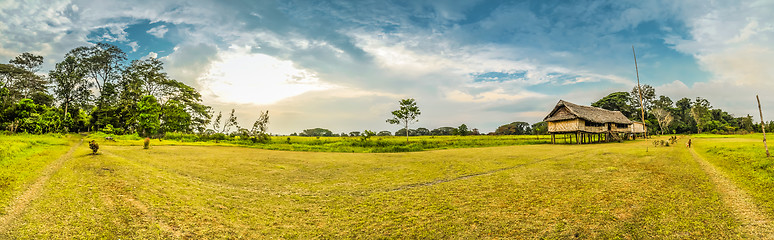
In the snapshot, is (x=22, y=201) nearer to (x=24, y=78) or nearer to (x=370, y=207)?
(x=370, y=207)

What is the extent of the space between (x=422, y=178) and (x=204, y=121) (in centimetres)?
5077

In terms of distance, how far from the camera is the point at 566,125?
36.7 meters

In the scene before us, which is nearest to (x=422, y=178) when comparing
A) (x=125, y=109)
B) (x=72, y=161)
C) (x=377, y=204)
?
(x=377, y=204)

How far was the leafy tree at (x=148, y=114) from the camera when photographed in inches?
1519

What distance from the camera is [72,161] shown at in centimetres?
1171

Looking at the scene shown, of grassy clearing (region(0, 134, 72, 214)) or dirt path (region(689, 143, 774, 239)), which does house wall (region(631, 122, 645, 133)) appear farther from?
grassy clearing (region(0, 134, 72, 214))

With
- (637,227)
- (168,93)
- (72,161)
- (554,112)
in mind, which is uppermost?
(168,93)

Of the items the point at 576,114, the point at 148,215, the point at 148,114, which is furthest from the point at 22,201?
the point at 576,114

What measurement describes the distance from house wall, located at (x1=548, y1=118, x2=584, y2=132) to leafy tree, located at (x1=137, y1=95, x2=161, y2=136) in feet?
177

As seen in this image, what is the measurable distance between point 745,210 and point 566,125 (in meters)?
34.0

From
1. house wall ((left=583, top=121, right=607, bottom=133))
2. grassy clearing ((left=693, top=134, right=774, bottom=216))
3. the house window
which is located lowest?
grassy clearing ((left=693, top=134, right=774, bottom=216))

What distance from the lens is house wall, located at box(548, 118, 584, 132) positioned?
35.0m

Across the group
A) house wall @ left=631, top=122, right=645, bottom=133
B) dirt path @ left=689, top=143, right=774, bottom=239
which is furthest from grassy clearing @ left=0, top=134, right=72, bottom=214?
house wall @ left=631, top=122, right=645, bottom=133

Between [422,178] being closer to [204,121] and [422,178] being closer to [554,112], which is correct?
[554,112]
